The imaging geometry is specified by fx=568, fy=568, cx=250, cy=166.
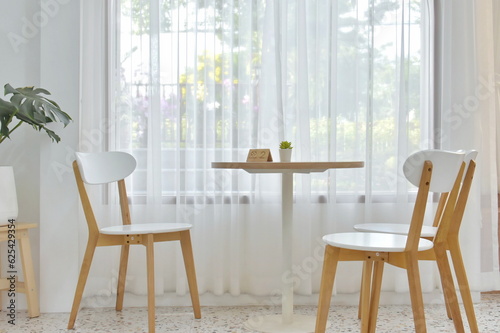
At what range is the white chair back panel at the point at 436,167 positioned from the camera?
2084 mm

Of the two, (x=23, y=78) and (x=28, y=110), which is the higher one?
(x=23, y=78)

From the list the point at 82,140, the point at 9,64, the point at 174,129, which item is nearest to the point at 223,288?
the point at 174,129

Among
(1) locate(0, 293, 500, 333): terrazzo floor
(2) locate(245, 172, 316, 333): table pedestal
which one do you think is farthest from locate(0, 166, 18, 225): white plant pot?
(2) locate(245, 172, 316, 333): table pedestal

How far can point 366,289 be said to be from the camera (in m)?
2.30

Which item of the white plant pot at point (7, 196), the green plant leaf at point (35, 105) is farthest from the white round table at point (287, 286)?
the white plant pot at point (7, 196)

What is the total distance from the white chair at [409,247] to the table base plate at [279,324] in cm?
54

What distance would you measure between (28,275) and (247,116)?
153cm

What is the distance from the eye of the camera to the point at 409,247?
214cm

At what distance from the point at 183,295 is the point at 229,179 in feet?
2.45

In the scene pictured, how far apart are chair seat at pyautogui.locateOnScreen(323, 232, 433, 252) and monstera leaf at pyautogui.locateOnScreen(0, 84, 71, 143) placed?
1.61m

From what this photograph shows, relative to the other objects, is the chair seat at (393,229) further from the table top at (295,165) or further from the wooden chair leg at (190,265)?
the wooden chair leg at (190,265)

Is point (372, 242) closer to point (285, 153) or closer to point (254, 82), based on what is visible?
point (285, 153)

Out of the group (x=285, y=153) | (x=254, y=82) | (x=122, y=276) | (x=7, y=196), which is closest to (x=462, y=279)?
(x=285, y=153)

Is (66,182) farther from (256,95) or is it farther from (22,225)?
(256,95)
